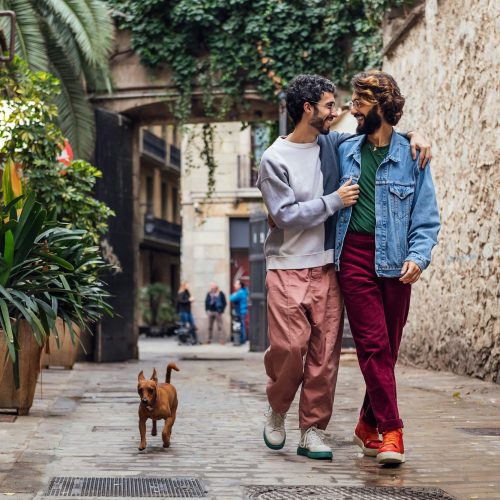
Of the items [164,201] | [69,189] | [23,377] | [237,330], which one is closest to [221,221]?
[237,330]

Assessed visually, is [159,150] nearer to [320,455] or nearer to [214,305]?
[214,305]

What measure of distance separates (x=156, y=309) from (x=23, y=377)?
103 ft

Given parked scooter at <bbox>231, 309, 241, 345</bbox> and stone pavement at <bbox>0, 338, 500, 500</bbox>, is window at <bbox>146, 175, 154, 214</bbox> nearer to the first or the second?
parked scooter at <bbox>231, 309, 241, 345</bbox>

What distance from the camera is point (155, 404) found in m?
6.04

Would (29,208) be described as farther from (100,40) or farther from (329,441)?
(100,40)

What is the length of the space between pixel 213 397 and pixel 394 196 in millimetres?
4291

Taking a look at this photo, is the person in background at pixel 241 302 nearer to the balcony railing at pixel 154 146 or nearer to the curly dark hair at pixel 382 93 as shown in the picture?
the balcony railing at pixel 154 146

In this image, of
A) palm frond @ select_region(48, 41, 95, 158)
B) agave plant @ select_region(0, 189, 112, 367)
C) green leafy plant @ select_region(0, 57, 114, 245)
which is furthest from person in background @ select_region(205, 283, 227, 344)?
agave plant @ select_region(0, 189, 112, 367)

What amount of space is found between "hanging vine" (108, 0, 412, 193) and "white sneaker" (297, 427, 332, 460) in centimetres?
998

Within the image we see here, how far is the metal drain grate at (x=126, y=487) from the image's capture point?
4.66 m

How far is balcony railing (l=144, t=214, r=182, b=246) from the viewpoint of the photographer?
42656mm

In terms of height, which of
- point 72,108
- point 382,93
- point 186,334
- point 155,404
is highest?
point 72,108

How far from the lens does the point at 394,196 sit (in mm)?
5562

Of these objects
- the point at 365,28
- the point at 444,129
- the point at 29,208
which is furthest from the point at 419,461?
the point at 365,28
